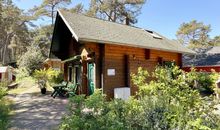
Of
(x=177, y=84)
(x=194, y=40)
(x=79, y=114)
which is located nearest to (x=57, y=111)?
(x=79, y=114)

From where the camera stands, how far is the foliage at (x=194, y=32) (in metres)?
42.9

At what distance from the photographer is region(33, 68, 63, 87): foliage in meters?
15.2

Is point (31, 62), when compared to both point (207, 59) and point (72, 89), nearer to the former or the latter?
point (72, 89)

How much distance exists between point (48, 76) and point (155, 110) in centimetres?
1239

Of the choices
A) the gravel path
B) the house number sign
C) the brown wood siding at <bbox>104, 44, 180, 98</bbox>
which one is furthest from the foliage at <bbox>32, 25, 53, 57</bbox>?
the gravel path

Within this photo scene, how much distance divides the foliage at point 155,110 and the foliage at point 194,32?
4003 cm

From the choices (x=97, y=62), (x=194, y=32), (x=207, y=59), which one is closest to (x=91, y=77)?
(x=97, y=62)

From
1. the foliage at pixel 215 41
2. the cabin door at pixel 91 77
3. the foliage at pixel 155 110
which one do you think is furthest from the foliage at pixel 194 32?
the foliage at pixel 155 110

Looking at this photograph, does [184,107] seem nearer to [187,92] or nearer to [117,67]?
[187,92]

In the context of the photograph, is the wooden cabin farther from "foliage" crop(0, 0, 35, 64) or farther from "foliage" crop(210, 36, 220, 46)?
"foliage" crop(210, 36, 220, 46)

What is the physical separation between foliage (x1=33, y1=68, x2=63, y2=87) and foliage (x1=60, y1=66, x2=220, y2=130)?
11.1 metres

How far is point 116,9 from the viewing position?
29578 millimetres

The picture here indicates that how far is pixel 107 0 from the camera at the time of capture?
2900cm

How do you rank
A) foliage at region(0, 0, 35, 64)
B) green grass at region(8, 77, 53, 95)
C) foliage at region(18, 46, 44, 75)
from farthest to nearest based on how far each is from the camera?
foliage at region(0, 0, 35, 64) → foliage at region(18, 46, 44, 75) → green grass at region(8, 77, 53, 95)
